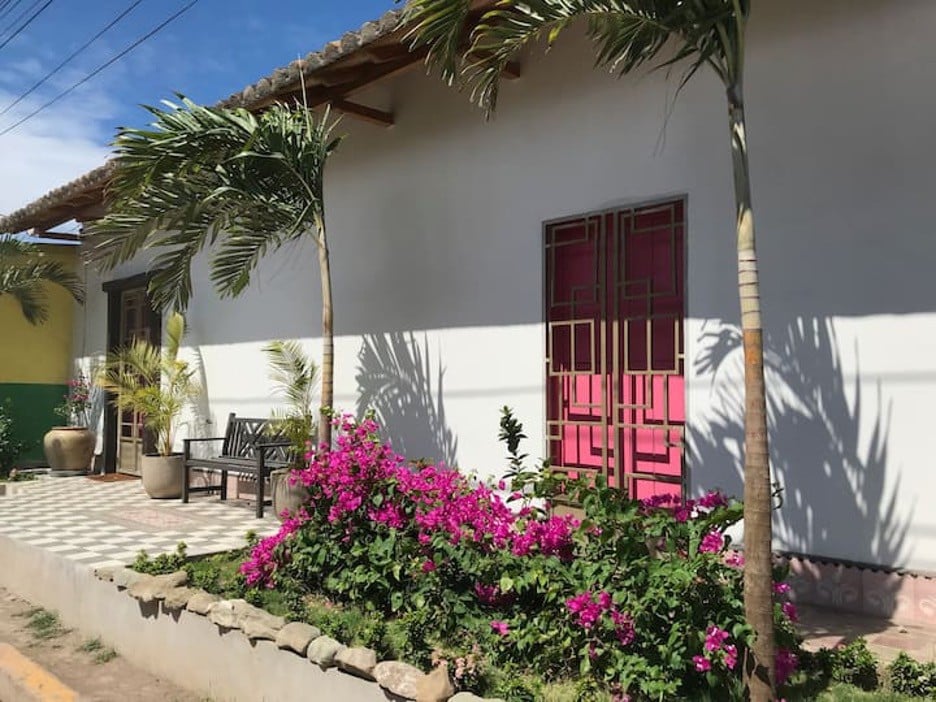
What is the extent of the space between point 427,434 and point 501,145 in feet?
7.63

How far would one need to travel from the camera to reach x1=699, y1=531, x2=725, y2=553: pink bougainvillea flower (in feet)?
9.96

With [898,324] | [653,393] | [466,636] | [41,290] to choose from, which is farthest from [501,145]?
[41,290]

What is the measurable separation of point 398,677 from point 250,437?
5.36 m

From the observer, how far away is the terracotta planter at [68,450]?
10312 mm

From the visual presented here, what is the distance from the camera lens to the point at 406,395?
6660 mm

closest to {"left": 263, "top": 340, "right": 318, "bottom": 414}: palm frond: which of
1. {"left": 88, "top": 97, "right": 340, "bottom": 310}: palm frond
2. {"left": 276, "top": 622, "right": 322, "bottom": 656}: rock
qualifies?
{"left": 88, "top": 97, "right": 340, "bottom": 310}: palm frond

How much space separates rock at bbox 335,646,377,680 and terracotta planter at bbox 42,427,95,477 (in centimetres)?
848

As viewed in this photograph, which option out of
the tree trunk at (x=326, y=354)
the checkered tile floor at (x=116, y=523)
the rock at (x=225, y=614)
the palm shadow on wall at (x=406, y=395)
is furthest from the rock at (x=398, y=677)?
the palm shadow on wall at (x=406, y=395)

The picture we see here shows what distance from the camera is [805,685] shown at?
3008 millimetres

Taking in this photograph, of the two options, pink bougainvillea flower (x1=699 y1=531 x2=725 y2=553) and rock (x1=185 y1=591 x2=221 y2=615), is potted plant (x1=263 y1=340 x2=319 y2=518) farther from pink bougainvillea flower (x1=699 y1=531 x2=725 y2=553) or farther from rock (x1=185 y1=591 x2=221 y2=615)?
pink bougainvillea flower (x1=699 y1=531 x2=725 y2=553)

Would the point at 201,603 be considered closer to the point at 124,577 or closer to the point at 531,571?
the point at 124,577

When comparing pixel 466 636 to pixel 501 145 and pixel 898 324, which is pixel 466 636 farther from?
pixel 501 145

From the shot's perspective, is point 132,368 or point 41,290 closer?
point 132,368

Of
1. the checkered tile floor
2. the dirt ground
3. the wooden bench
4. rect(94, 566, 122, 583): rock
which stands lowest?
the dirt ground
